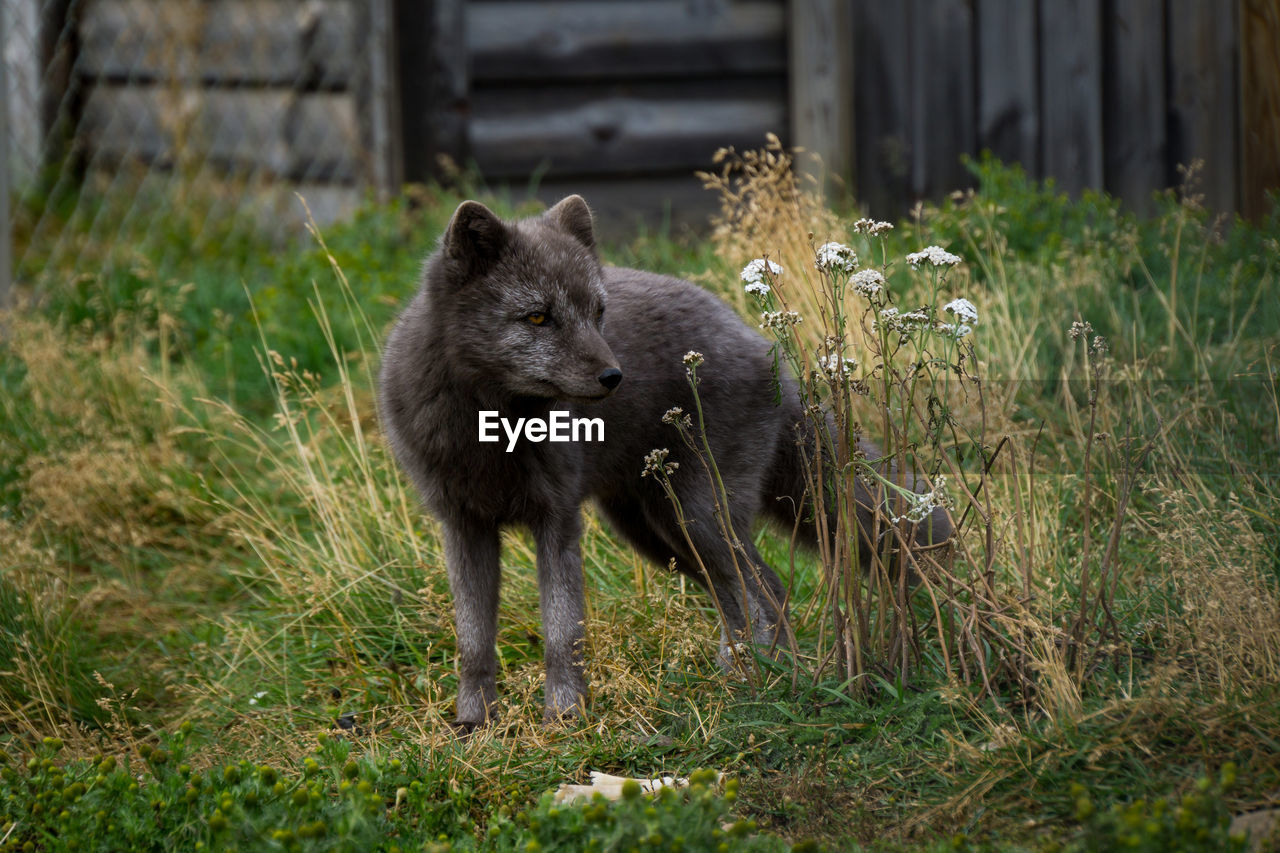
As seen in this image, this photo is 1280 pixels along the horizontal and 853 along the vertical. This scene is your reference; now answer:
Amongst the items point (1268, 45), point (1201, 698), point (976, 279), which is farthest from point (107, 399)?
point (1268, 45)

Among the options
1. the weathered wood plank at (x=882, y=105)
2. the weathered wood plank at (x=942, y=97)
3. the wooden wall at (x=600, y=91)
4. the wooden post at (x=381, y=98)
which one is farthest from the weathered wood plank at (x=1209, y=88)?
the wooden post at (x=381, y=98)

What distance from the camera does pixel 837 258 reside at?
2.91 metres

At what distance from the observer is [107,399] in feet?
18.7

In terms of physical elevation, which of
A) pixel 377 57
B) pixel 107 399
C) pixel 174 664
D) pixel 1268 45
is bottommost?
pixel 174 664

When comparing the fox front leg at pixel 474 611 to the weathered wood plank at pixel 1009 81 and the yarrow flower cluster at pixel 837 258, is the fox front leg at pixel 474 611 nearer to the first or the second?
the yarrow flower cluster at pixel 837 258

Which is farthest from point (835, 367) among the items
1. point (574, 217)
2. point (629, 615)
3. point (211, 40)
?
point (211, 40)

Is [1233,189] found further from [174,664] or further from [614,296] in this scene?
[174,664]

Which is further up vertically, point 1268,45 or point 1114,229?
point 1268,45

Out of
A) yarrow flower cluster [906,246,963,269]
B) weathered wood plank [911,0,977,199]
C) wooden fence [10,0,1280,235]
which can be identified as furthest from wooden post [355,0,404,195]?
yarrow flower cluster [906,246,963,269]

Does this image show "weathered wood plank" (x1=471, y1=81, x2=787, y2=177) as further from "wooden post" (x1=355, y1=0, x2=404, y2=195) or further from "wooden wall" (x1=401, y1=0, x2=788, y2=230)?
"wooden post" (x1=355, y1=0, x2=404, y2=195)

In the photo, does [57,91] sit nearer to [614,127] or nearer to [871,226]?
[614,127]

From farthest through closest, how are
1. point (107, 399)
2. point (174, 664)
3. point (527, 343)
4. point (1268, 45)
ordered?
point (107, 399), point (1268, 45), point (174, 664), point (527, 343)

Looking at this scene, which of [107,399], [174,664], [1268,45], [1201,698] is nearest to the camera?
[1201,698]

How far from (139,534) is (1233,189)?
5376 mm
